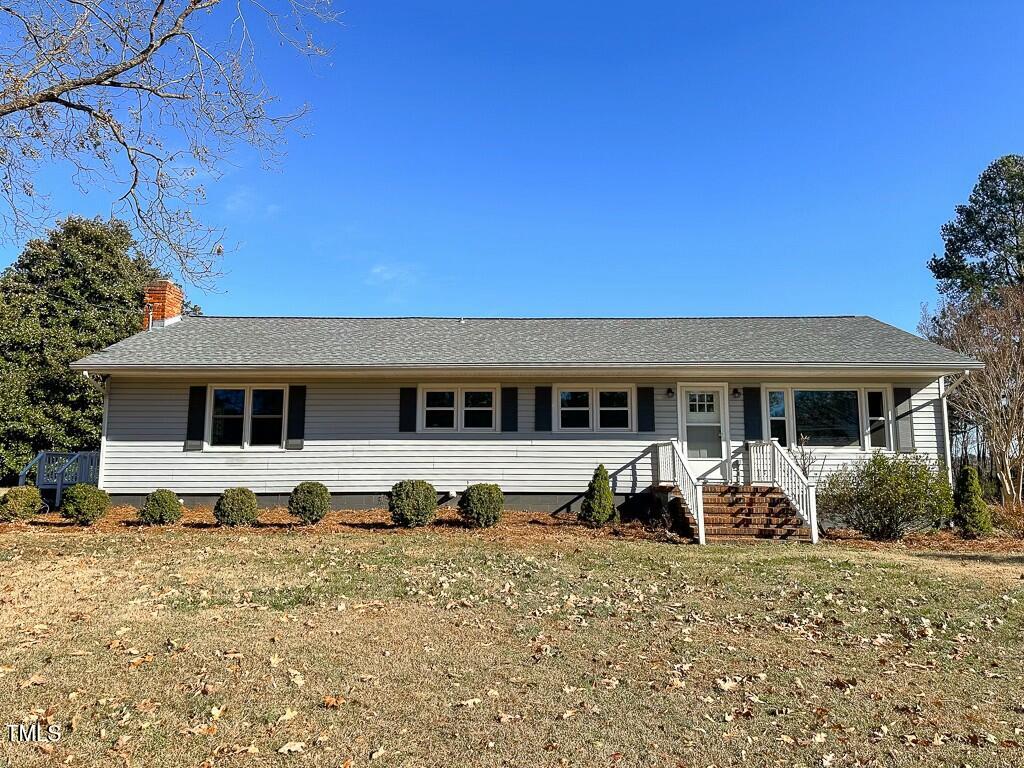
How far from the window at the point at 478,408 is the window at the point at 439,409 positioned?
0.26 meters

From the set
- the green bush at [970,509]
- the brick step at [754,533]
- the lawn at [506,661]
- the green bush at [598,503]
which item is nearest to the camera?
the lawn at [506,661]

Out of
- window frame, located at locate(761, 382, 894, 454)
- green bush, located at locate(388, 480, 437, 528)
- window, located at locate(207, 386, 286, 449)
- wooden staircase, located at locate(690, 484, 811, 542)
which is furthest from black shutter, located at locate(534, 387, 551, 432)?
window, located at locate(207, 386, 286, 449)

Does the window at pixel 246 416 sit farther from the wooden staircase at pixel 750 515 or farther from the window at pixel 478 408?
the wooden staircase at pixel 750 515

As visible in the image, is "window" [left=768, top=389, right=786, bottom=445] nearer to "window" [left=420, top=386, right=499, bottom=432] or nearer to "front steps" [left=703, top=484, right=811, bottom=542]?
"front steps" [left=703, top=484, right=811, bottom=542]

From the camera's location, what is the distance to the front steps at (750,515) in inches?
424

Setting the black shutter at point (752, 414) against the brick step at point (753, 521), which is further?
the black shutter at point (752, 414)

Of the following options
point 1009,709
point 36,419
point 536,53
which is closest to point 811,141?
point 536,53

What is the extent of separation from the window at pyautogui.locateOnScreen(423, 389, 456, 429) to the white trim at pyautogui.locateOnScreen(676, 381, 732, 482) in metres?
4.69

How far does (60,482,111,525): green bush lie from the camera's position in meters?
10.8

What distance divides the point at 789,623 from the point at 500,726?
3.37 meters

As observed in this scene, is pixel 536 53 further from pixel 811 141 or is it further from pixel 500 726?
pixel 500 726

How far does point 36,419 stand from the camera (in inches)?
843

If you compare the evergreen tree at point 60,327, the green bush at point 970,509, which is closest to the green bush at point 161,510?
the evergreen tree at point 60,327

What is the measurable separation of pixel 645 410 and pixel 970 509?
6.06 m
